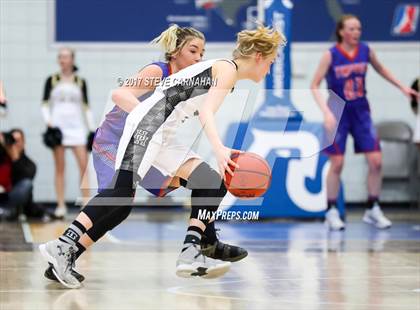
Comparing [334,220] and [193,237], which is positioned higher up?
[193,237]

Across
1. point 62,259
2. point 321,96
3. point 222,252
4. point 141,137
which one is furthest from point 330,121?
point 62,259

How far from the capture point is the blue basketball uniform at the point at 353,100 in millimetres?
10539

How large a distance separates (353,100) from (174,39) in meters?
4.25

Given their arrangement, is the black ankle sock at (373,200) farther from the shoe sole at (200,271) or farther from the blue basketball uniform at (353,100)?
the shoe sole at (200,271)

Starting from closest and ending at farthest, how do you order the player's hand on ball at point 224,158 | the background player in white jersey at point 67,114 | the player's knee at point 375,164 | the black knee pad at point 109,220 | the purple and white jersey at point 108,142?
the player's hand on ball at point 224,158
the black knee pad at point 109,220
the purple and white jersey at point 108,142
the player's knee at point 375,164
the background player in white jersey at point 67,114

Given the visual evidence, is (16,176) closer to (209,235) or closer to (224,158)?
(209,235)

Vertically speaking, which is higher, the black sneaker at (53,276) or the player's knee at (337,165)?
the black sneaker at (53,276)

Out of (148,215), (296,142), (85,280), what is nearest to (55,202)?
(148,215)

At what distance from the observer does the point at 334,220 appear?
1048 centimetres

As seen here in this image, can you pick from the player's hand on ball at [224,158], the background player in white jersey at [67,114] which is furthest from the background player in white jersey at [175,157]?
the background player in white jersey at [67,114]

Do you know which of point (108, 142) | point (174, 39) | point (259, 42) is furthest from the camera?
point (108, 142)

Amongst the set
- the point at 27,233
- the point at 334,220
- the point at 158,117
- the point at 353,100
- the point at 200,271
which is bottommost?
the point at 27,233

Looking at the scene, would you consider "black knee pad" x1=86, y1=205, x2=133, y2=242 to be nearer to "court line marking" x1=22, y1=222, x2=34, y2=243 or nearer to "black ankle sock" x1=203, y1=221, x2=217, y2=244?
"black ankle sock" x1=203, y1=221, x2=217, y2=244

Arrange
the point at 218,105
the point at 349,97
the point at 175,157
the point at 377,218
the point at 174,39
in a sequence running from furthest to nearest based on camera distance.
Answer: the point at 377,218, the point at 349,97, the point at 174,39, the point at 175,157, the point at 218,105
